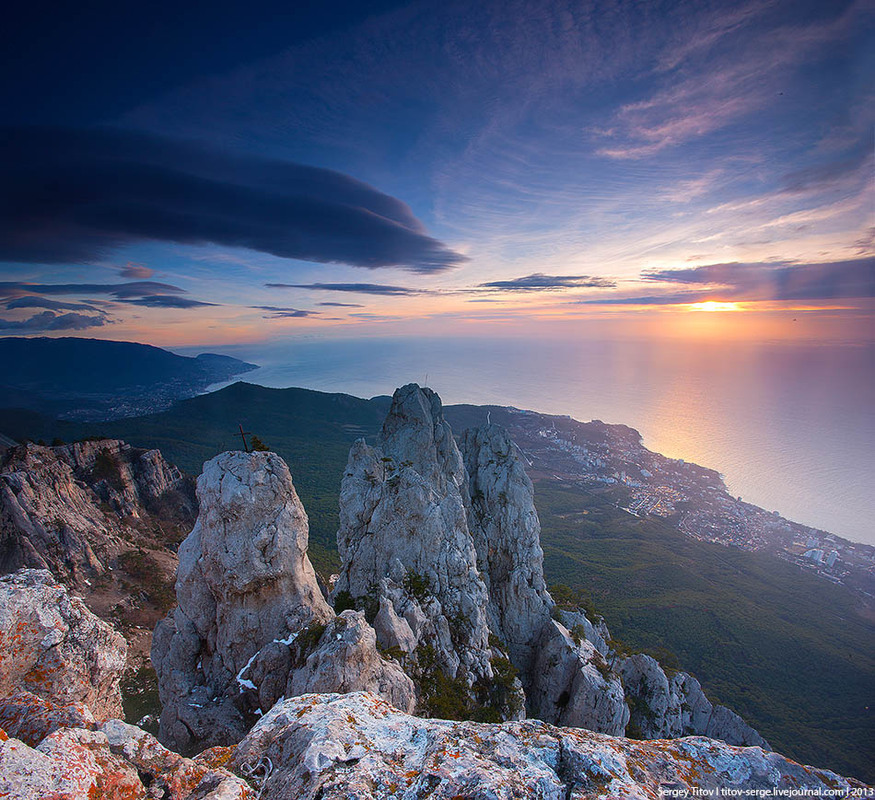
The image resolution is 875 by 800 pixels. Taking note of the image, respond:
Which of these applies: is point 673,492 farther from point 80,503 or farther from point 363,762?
point 363,762

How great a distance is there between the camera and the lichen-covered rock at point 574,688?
2254cm

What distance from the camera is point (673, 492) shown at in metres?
114

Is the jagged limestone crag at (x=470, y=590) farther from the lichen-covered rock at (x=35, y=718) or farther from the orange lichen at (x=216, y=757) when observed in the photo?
the lichen-covered rock at (x=35, y=718)

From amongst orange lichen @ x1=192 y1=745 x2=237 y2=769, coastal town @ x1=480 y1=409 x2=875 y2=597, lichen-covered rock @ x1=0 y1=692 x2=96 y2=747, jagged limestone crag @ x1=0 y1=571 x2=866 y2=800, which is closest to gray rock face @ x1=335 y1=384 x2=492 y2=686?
jagged limestone crag @ x1=0 y1=571 x2=866 y2=800

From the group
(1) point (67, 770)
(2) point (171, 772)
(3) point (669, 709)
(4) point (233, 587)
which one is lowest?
(3) point (669, 709)

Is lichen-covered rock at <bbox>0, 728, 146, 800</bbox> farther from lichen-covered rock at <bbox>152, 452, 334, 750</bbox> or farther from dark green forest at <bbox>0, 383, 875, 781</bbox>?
dark green forest at <bbox>0, 383, 875, 781</bbox>

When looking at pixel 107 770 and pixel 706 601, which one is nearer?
pixel 107 770

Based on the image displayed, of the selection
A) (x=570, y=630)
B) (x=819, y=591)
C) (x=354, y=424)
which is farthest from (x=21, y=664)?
(x=354, y=424)

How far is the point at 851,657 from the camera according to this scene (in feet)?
174

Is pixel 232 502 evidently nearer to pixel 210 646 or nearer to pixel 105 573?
pixel 210 646

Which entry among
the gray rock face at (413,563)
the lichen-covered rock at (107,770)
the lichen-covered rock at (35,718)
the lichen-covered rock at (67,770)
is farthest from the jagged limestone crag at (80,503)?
the lichen-covered rock at (67,770)

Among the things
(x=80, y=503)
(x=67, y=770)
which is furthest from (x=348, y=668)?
(x=80, y=503)

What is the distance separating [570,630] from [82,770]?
2876 centimetres

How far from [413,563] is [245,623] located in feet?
30.9
